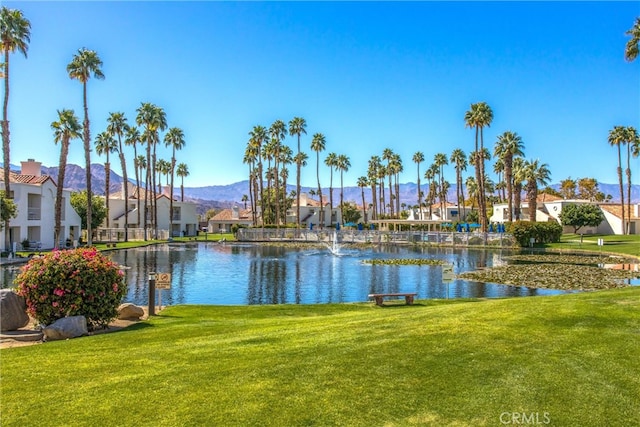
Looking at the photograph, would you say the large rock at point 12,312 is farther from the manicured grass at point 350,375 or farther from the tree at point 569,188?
the tree at point 569,188

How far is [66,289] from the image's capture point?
1164 centimetres

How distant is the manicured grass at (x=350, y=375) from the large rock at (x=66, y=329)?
0.98 m

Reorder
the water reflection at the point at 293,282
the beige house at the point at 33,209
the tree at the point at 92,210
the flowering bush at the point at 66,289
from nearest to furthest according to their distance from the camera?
the flowering bush at the point at 66,289, the water reflection at the point at 293,282, the beige house at the point at 33,209, the tree at the point at 92,210

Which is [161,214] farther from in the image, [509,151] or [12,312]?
[12,312]

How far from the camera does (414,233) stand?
62625 millimetres

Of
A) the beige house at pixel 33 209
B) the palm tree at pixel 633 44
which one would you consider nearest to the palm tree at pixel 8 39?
the beige house at pixel 33 209

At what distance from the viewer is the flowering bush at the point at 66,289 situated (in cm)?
1160

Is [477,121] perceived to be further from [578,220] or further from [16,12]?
[16,12]

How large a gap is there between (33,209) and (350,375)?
4840 centimetres

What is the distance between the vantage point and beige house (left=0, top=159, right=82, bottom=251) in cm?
4366

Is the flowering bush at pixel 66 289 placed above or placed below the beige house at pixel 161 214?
below

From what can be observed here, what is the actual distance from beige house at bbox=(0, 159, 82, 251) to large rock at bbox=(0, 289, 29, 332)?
33.1 metres

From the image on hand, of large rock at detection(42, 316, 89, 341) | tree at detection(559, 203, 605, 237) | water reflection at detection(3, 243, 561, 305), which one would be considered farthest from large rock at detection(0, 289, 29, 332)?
tree at detection(559, 203, 605, 237)

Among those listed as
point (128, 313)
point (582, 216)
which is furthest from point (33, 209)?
point (582, 216)
